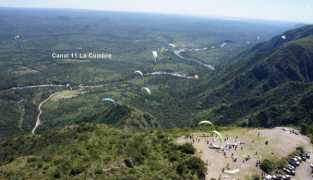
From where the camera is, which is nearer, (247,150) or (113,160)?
(113,160)

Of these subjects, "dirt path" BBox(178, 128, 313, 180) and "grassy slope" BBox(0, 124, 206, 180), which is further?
"dirt path" BBox(178, 128, 313, 180)

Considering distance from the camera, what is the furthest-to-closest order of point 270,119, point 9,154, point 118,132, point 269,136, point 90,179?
point 270,119
point 9,154
point 118,132
point 269,136
point 90,179

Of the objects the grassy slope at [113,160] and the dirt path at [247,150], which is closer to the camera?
the grassy slope at [113,160]

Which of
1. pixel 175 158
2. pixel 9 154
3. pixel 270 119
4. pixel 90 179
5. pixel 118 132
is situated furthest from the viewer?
pixel 270 119

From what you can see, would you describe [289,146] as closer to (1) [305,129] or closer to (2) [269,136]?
(2) [269,136]

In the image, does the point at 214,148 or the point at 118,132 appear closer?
the point at 214,148

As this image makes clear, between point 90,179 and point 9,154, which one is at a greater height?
point 90,179

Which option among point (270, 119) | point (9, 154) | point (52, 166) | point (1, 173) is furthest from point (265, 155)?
point (270, 119)

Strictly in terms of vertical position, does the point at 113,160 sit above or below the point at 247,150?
below
